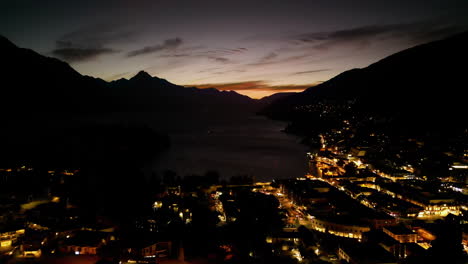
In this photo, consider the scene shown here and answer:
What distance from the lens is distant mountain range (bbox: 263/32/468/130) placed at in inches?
977

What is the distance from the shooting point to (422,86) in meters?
31.3

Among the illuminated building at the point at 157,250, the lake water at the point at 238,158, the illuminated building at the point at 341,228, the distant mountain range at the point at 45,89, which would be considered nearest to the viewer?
the illuminated building at the point at 157,250

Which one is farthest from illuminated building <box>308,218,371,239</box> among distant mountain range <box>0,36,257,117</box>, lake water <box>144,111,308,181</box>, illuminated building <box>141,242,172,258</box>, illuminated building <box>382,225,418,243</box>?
distant mountain range <box>0,36,257,117</box>

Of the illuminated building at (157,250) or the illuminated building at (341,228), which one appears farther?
the illuminated building at (341,228)

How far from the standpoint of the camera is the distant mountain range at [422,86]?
81.5 feet

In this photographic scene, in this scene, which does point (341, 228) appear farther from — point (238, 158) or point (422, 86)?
point (422, 86)

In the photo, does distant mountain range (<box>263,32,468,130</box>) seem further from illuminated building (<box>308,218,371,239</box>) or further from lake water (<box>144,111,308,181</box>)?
illuminated building (<box>308,218,371,239</box>)

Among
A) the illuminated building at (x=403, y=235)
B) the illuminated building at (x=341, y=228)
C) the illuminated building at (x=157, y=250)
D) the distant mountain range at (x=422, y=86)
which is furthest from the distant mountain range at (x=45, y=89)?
the illuminated building at (x=403, y=235)

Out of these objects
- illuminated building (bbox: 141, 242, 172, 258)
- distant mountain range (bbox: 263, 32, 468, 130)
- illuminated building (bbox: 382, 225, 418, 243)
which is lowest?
illuminated building (bbox: 382, 225, 418, 243)

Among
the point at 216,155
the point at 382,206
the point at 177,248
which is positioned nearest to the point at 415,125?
the point at 216,155

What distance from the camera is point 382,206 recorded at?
816cm

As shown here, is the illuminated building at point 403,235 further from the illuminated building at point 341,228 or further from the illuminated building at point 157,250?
the illuminated building at point 157,250

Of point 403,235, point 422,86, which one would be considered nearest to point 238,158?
point 403,235

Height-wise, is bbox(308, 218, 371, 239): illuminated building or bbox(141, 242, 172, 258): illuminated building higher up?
bbox(141, 242, 172, 258): illuminated building
